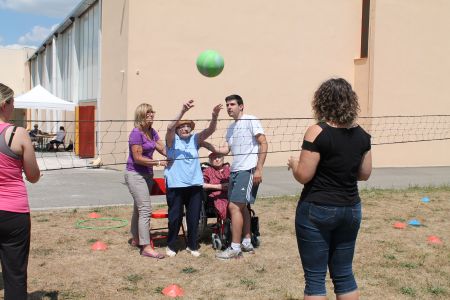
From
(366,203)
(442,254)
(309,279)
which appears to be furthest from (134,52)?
(309,279)

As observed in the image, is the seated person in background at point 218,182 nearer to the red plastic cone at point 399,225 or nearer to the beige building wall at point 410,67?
the red plastic cone at point 399,225

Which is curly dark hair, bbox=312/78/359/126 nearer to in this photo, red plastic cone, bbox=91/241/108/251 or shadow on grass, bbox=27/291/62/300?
shadow on grass, bbox=27/291/62/300

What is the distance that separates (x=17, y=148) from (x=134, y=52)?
1061cm

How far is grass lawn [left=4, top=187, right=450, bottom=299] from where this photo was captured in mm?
4629

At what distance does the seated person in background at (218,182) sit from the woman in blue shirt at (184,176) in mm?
361

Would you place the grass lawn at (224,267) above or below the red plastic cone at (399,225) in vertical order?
below

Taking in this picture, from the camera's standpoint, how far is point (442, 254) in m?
5.93

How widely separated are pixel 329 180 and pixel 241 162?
238 cm

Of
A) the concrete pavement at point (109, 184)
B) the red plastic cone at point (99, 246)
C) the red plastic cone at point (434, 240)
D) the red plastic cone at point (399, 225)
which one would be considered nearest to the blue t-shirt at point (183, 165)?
the red plastic cone at point (99, 246)

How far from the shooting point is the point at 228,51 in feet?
48.0

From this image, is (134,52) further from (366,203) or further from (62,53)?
(62,53)

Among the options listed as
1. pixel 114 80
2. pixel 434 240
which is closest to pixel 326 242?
pixel 434 240

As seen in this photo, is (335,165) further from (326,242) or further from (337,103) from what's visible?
(326,242)

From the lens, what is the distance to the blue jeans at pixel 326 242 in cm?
318
